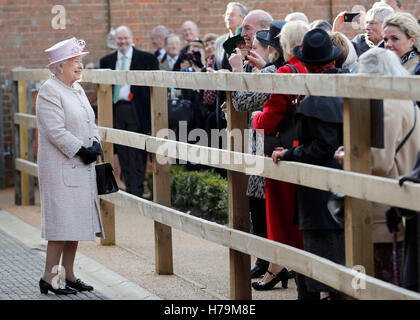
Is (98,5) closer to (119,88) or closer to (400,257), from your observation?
(119,88)

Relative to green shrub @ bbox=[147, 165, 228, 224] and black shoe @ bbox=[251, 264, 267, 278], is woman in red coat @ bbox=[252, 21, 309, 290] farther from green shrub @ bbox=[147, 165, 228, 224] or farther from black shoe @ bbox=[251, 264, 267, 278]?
green shrub @ bbox=[147, 165, 228, 224]

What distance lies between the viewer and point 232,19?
30.3 ft

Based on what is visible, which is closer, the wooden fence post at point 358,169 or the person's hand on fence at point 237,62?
the wooden fence post at point 358,169

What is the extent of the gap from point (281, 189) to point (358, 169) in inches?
53.8

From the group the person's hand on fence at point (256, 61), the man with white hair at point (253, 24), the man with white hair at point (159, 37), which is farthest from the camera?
the man with white hair at point (159, 37)

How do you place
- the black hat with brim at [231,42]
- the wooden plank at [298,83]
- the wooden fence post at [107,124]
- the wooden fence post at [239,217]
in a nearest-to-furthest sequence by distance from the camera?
the wooden plank at [298,83], the wooden fence post at [239,217], the black hat with brim at [231,42], the wooden fence post at [107,124]

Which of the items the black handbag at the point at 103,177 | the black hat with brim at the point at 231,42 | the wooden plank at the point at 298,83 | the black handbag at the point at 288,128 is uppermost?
the black hat with brim at the point at 231,42

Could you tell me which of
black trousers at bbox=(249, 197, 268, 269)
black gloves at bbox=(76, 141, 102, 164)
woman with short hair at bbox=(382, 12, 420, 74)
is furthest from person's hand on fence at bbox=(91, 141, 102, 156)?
woman with short hair at bbox=(382, 12, 420, 74)

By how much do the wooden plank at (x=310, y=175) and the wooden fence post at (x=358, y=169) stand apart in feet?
0.31

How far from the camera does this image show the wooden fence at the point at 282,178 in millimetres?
4324

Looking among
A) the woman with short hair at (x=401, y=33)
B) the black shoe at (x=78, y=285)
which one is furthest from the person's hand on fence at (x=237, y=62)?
the black shoe at (x=78, y=285)

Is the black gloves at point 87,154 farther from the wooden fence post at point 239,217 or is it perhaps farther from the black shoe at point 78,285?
the wooden fence post at point 239,217

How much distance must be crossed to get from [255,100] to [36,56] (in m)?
8.56
